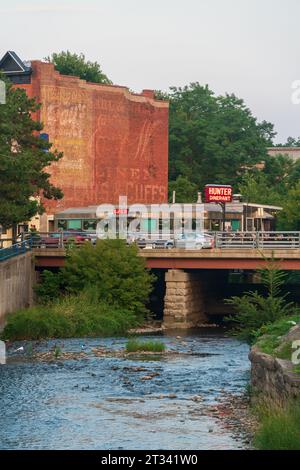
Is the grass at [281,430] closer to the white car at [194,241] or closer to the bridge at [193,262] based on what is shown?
the bridge at [193,262]

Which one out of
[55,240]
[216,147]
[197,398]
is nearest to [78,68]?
[216,147]

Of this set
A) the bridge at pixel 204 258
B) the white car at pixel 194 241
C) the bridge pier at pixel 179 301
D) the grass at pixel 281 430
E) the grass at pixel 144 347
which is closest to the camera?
the grass at pixel 281 430

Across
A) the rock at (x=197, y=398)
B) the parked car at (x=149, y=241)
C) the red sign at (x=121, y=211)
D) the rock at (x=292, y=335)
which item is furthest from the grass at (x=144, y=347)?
the red sign at (x=121, y=211)

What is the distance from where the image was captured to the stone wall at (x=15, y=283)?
6212cm

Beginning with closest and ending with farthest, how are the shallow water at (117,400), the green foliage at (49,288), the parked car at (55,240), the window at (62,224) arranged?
the shallow water at (117,400) < the green foliage at (49,288) < the parked car at (55,240) < the window at (62,224)

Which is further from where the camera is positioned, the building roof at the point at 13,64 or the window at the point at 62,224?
the building roof at the point at 13,64

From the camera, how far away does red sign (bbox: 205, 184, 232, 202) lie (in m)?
81.0

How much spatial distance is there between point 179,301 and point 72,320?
10057 mm

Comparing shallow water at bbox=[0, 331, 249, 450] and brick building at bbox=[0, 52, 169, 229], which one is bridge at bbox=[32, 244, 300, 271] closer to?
shallow water at bbox=[0, 331, 249, 450]

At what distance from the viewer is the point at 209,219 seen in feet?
292

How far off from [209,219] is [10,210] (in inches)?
1131

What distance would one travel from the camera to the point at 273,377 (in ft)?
107

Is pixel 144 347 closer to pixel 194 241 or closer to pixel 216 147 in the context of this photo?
pixel 194 241
